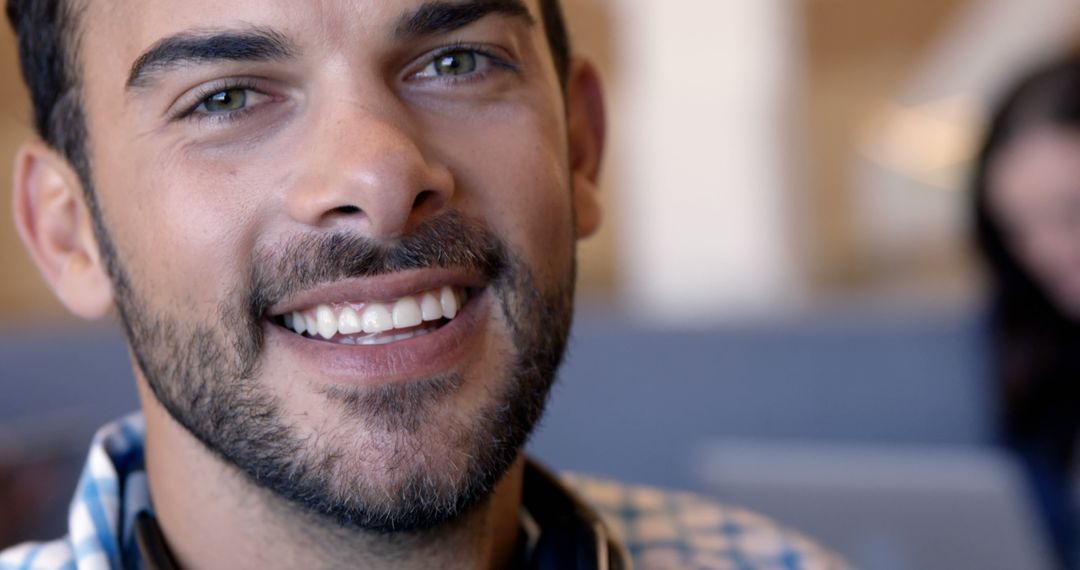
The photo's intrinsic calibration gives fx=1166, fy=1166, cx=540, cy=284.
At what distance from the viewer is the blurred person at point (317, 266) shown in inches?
32.7

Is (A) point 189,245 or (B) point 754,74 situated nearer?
Result: (A) point 189,245

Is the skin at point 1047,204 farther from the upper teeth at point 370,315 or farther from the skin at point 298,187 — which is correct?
the upper teeth at point 370,315

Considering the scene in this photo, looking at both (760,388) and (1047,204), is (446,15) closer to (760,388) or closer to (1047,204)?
(760,388)

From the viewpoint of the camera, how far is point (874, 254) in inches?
299

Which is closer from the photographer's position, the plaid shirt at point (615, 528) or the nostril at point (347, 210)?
the nostril at point (347, 210)

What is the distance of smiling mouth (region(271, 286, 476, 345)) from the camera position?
85 centimetres

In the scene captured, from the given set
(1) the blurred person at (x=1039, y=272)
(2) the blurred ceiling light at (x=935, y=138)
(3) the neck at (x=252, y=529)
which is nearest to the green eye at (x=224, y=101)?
(3) the neck at (x=252, y=529)

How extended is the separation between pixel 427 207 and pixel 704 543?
53cm

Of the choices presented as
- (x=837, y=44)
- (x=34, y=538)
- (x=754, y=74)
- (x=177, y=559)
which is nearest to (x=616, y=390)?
(x=754, y=74)

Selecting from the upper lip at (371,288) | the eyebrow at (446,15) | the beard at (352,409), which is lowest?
the beard at (352,409)

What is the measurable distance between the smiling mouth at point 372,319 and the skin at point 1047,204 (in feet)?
5.48

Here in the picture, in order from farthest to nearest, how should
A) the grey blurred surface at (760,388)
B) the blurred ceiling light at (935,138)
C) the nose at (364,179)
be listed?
the blurred ceiling light at (935,138)
the grey blurred surface at (760,388)
the nose at (364,179)

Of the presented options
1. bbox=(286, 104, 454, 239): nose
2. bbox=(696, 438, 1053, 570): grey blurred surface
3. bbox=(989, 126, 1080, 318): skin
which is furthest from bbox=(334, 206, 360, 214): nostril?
bbox=(989, 126, 1080, 318): skin

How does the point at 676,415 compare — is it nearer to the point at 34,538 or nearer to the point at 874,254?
the point at 34,538
